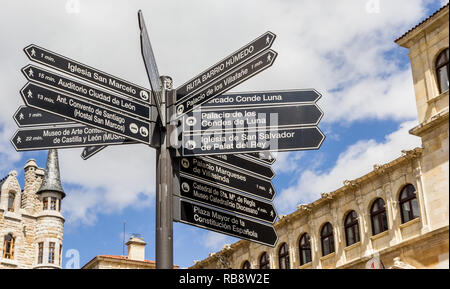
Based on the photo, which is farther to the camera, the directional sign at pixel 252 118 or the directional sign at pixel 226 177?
the directional sign at pixel 226 177

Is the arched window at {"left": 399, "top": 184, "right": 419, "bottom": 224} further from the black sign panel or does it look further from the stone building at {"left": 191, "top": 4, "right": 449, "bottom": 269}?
the black sign panel

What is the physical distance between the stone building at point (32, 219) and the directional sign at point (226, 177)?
4327cm

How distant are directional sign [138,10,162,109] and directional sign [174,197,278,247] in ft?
3.60

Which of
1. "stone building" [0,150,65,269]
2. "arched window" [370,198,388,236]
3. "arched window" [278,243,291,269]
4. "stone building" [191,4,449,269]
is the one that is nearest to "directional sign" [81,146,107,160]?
"stone building" [191,4,449,269]

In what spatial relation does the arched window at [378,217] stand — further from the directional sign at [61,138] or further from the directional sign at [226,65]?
the directional sign at [61,138]

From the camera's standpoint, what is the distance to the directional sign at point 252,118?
6.67 metres

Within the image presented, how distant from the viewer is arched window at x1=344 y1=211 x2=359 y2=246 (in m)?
31.3

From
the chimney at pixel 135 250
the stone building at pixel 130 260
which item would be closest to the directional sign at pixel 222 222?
the stone building at pixel 130 260

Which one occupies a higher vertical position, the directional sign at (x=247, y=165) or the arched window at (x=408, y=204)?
the arched window at (x=408, y=204)

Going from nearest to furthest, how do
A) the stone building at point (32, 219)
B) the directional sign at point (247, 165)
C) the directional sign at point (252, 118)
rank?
1. the directional sign at point (252, 118)
2. the directional sign at point (247, 165)
3. the stone building at point (32, 219)
